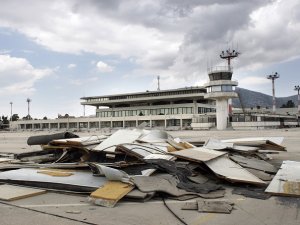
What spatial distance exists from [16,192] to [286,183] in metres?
6.56

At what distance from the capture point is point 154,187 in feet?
26.3

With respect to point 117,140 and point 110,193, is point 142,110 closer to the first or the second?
point 117,140

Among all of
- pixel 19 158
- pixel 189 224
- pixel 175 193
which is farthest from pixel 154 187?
pixel 19 158

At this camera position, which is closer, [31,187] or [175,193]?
[175,193]

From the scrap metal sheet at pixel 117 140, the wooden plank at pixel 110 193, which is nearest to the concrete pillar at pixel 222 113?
the scrap metal sheet at pixel 117 140

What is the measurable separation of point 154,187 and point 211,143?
24.4ft

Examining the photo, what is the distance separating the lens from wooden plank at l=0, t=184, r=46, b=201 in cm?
805

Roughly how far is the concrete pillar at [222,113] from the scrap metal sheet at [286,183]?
6629cm

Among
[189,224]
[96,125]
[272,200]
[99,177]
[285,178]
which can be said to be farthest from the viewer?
[96,125]

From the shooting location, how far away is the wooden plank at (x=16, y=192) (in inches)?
317

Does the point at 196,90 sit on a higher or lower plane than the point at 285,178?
higher

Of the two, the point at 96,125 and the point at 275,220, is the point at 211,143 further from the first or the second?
the point at 96,125

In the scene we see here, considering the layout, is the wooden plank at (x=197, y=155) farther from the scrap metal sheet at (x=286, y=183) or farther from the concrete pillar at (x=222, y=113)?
the concrete pillar at (x=222, y=113)

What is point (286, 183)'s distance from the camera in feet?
29.6
